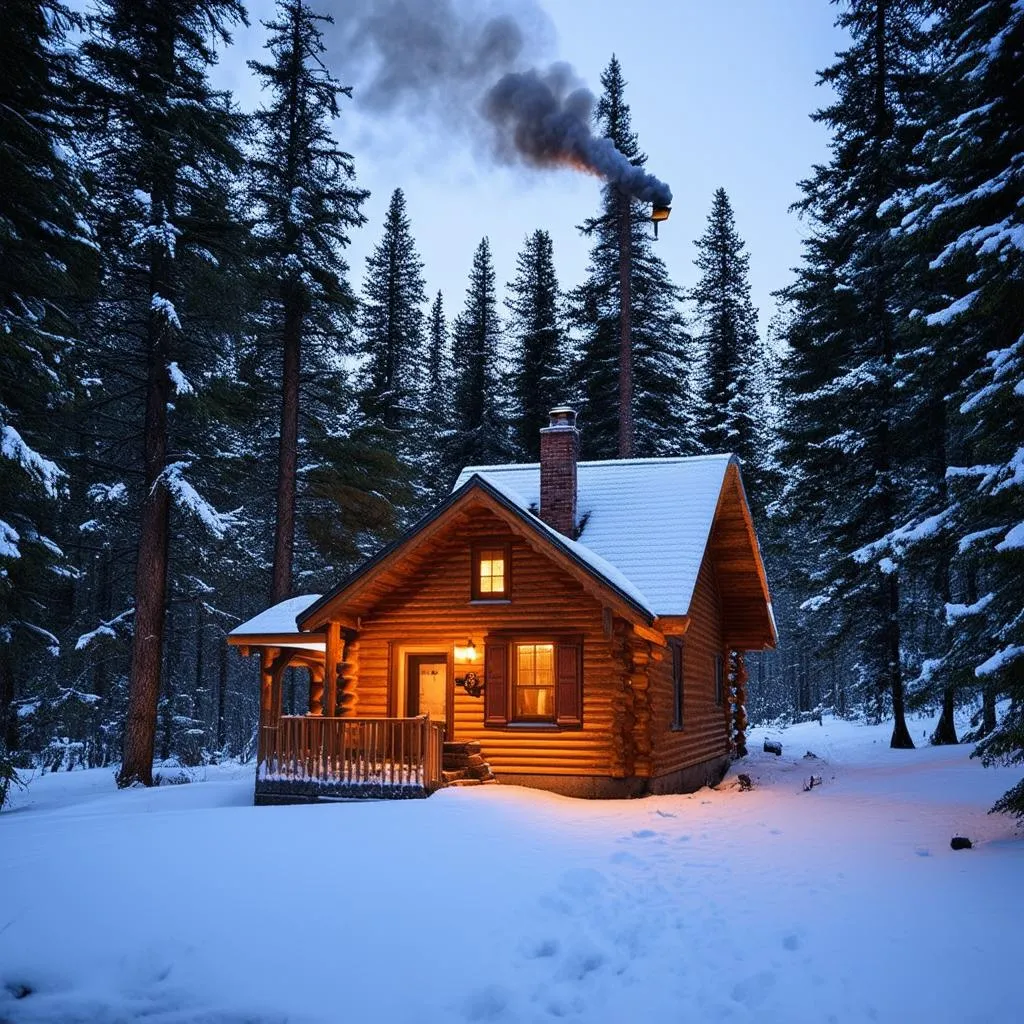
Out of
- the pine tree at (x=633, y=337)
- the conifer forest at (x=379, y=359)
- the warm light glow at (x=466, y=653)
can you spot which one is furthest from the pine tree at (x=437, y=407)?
the warm light glow at (x=466, y=653)

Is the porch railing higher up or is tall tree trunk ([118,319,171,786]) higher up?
tall tree trunk ([118,319,171,786])

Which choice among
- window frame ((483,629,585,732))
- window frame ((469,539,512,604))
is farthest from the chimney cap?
window frame ((483,629,585,732))

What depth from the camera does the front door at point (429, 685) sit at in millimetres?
16688

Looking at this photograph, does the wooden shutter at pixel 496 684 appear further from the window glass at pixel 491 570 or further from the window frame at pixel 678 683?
the window frame at pixel 678 683

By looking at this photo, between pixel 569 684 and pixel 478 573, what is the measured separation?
8.85ft

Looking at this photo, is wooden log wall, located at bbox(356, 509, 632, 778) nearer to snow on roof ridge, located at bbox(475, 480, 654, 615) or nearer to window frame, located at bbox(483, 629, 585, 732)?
window frame, located at bbox(483, 629, 585, 732)

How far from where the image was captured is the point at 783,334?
26.3 metres

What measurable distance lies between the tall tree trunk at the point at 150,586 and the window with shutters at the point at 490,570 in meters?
7.03

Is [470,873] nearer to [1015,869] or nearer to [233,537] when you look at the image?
[1015,869]

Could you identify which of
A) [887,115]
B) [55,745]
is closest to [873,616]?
[887,115]

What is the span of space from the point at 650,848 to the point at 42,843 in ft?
23.0

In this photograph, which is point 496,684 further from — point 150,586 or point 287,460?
point 287,460

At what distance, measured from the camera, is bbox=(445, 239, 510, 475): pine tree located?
3341cm

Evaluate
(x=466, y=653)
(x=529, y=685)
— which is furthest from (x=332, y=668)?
(x=529, y=685)
